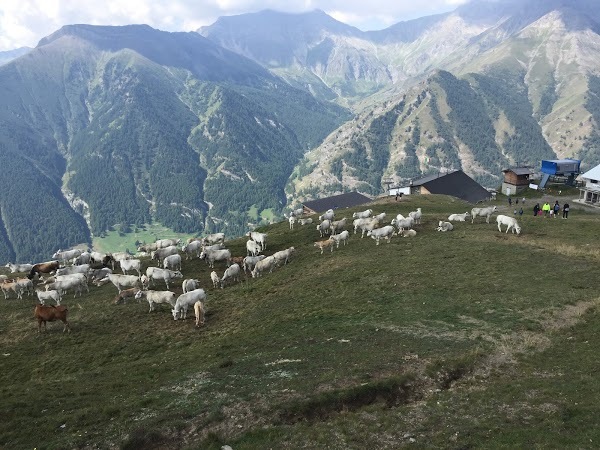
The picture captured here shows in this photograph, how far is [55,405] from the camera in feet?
68.6

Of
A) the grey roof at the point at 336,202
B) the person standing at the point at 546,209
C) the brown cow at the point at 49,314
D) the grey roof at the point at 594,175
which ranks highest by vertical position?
the grey roof at the point at 594,175

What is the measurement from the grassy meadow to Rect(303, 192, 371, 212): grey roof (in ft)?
246

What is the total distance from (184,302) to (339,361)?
16.2 meters

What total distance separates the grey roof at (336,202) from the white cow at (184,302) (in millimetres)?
82201

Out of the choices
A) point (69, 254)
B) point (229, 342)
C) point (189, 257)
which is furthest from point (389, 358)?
point (69, 254)

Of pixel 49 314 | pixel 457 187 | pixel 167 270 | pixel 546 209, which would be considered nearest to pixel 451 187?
pixel 457 187

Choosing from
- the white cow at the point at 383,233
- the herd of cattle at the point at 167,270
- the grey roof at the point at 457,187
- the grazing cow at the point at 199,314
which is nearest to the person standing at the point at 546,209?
the herd of cattle at the point at 167,270

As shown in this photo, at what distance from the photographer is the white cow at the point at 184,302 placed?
3388 centimetres

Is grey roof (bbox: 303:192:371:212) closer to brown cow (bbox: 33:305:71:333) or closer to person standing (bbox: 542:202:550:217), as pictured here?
person standing (bbox: 542:202:550:217)

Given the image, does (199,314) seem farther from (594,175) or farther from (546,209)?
(594,175)

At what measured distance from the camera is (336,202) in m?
125

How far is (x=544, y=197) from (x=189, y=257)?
88.6m

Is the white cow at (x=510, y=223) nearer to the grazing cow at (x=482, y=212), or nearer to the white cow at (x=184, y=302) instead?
the grazing cow at (x=482, y=212)

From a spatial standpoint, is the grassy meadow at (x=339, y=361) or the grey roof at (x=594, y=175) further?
the grey roof at (x=594, y=175)
